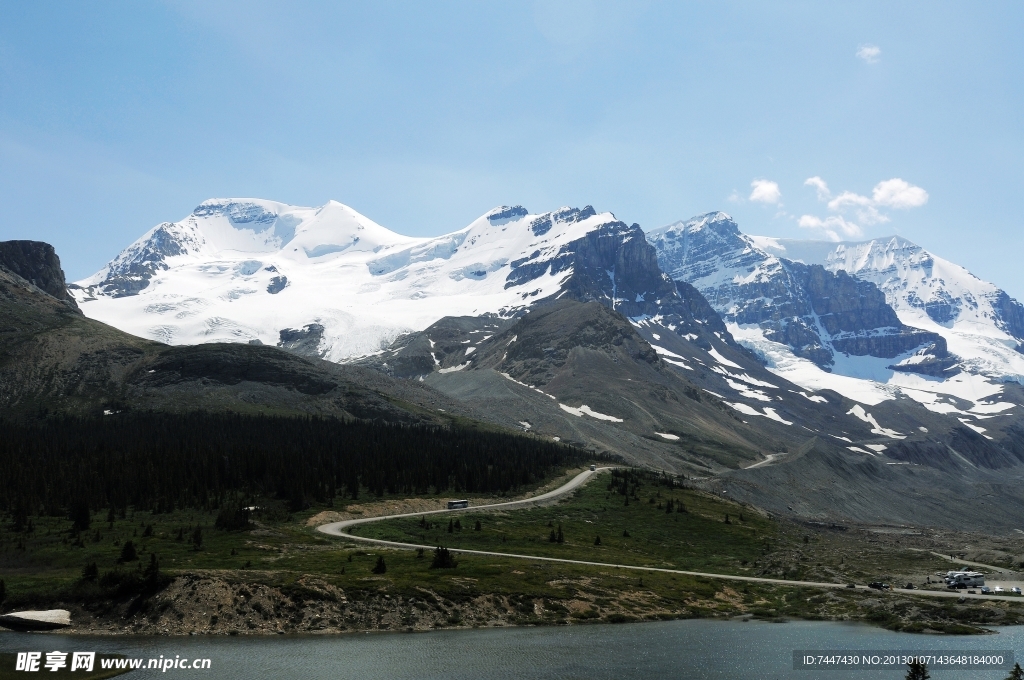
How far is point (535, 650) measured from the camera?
237ft

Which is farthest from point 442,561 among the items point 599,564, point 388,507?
point 388,507

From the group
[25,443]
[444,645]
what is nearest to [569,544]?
[444,645]

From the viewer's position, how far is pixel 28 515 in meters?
129

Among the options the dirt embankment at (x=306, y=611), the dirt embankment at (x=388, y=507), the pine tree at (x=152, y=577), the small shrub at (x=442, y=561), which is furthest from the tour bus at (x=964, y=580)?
the pine tree at (x=152, y=577)

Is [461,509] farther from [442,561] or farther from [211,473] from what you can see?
[442,561]

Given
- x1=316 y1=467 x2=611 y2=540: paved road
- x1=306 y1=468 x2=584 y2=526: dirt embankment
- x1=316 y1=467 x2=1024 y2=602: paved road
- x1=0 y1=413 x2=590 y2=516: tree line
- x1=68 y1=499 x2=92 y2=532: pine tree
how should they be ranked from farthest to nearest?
x1=306 y1=468 x2=584 y2=526: dirt embankment, x1=0 y1=413 x2=590 y2=516: tree line, x1=316 y1=467 x2=611 y2=540: paved road, x1=68 y1=499 x2=92 y2=532: pine tree, x1=316 y1=467 x2=1024 y2=602: paved road

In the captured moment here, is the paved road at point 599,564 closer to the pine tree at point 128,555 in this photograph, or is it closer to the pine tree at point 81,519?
the pine tree at point 81,519

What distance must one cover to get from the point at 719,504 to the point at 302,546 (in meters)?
106

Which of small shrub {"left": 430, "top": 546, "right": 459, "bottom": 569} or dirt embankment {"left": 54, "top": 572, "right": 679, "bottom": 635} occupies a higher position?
small shrub {"left": 430, "top": 546, "right": 459, "bottom": 569}

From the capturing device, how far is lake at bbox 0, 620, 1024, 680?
212 feet

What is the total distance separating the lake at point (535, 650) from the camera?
6456cm

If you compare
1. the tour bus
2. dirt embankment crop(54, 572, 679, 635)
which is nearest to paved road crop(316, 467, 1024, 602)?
the tour bus

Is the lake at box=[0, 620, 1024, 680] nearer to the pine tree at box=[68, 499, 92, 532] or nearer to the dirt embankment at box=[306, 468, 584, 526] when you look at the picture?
the pine tree at box=[68, 499, 92, 532]

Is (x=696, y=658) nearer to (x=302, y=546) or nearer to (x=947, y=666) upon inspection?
(x=947, y=666)
